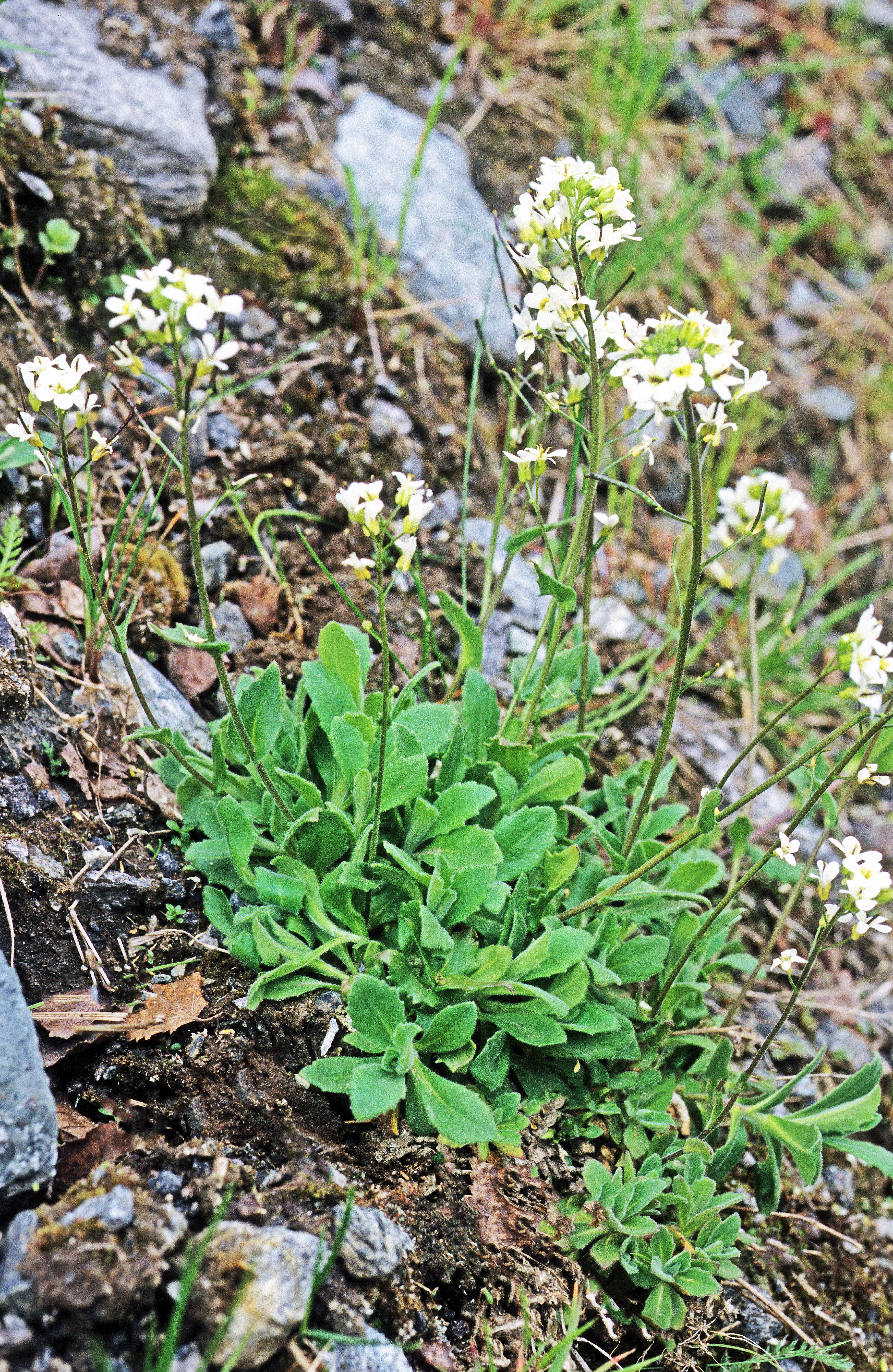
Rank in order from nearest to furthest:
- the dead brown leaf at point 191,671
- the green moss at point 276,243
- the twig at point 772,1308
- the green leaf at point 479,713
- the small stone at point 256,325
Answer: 1. the twig at point 772,1308
2. the green leaf at point 479,713
3. the dead brown leaf at point 191,671
4. the small stone at point 256,325
5. the green moss at point 276,243

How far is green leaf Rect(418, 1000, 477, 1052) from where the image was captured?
6.90 ft

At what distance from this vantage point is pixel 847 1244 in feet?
8.98

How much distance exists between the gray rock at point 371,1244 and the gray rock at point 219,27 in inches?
158

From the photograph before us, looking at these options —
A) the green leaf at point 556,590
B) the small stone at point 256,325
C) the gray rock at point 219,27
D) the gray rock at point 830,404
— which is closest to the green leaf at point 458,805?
the green leaf at point 556,590

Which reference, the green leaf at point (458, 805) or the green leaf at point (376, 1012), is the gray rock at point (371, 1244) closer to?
the green leaf at point (376, 1012)

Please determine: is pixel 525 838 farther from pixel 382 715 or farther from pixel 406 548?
pixel 406 548

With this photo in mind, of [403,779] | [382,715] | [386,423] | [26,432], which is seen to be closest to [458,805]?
[403,779]

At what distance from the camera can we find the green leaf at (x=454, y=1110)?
78.9 inches

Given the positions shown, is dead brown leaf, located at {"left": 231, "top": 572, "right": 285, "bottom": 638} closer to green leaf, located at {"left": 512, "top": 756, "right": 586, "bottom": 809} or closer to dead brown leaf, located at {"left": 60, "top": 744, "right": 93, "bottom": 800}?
dead brown leaf, located at {"left": 60, "top": 744, "right": 93, "bottom": 800}

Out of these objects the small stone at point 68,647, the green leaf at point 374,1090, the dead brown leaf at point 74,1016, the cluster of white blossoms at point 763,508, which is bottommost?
the dead brown leaf at point 74,1016

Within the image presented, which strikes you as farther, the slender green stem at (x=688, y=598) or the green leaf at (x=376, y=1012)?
the green leaf at (x=376, y=1012)

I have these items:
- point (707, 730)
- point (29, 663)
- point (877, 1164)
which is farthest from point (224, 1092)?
point (707, 730)

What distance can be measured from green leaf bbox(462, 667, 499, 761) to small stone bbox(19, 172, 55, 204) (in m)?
2.05

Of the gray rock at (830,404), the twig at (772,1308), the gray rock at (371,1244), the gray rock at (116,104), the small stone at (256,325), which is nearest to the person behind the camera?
the gray rock at (371,1244)
